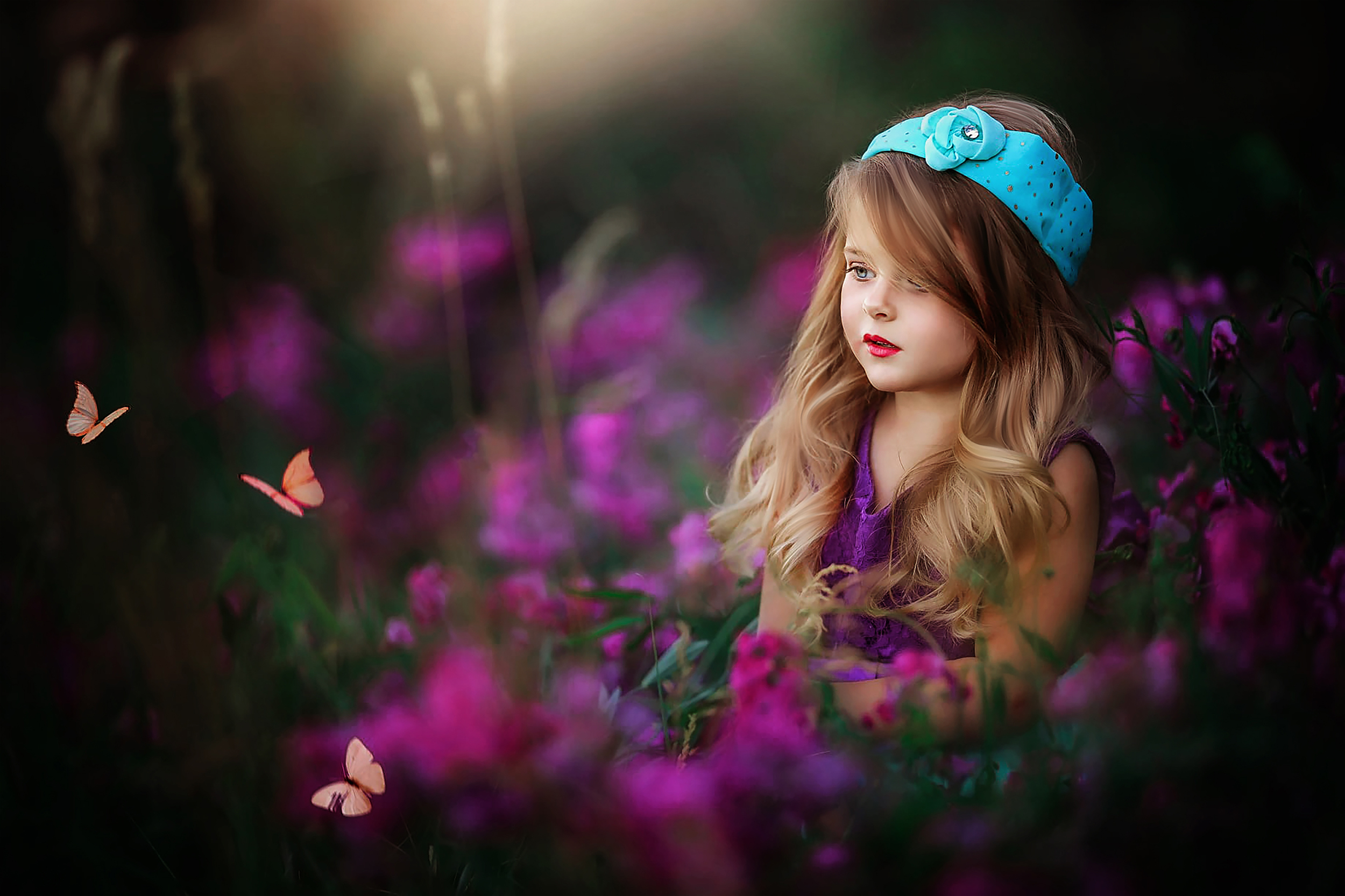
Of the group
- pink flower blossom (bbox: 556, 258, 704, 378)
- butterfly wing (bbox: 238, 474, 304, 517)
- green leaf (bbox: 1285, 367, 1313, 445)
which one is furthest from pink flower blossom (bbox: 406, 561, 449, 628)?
green leaf (bbox: 1285, 367, 1313, 445)

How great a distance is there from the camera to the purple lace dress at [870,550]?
124 centimetres

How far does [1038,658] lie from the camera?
2.81 feet

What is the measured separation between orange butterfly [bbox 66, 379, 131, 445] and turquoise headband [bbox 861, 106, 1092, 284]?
90 cm

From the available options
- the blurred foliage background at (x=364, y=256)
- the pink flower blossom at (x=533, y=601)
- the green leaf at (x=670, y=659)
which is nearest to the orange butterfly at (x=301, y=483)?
the blurred foliage background at (x=364, y=256)

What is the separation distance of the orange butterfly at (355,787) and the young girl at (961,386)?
0.44 metres

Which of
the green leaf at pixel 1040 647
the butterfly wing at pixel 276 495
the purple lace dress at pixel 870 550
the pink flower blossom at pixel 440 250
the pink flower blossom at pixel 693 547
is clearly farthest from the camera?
the pink flower blossom at pixel 440 250

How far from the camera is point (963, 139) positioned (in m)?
1.18

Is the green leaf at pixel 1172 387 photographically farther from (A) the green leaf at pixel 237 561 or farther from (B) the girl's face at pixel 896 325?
(A) the green leaf at pixel 237 561

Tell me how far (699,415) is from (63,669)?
1242 millimetres

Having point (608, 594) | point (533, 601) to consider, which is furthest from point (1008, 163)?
point (533, 601)

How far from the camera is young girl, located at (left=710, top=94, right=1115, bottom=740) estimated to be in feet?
3.84

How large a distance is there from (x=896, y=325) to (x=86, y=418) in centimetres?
86

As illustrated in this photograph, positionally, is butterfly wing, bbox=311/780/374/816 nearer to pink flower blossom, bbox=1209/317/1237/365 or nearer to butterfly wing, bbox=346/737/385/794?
butterfly wing, bbox=346/737/385/794

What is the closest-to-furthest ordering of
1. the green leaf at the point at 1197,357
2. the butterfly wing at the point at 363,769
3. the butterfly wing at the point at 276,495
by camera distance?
the butterfly wing at the point at 363,769
the butterfly wing at the point at 276,495
the green leaf at the point at 1197,357
